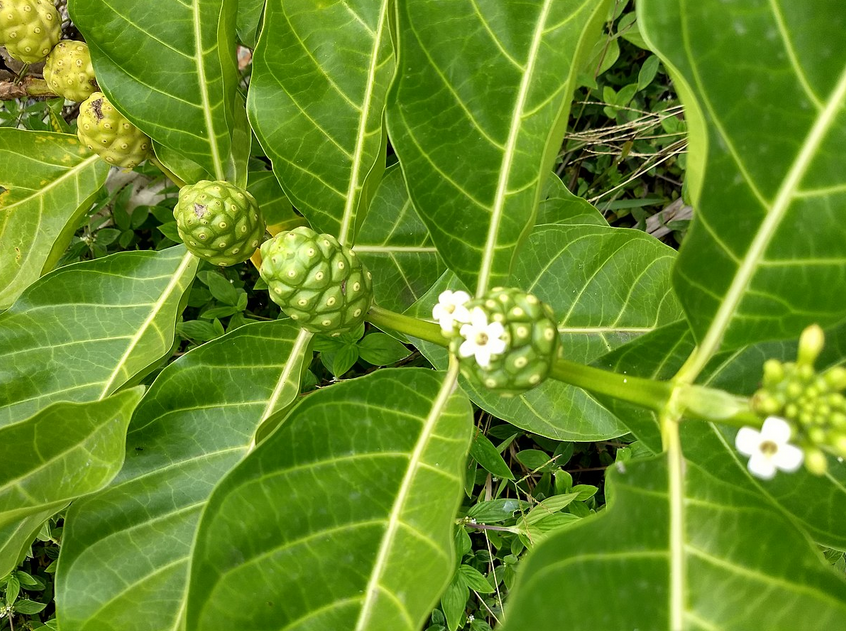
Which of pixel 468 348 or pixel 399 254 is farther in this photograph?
pixel 399 254

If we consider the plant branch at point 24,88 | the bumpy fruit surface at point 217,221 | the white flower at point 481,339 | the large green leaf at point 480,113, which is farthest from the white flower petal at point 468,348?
the plant branch at point 24,88

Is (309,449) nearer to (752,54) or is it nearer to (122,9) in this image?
(752,54)

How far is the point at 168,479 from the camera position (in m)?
1.59

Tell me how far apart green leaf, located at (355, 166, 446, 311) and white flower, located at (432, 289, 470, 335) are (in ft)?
2.46

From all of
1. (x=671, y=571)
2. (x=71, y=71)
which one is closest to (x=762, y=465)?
(x=671, y=571)

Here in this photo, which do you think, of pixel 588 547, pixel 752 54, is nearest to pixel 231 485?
pixel 588 547

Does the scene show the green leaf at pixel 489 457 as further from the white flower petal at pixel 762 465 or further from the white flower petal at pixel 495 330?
the white flower petal at pixel 762 465

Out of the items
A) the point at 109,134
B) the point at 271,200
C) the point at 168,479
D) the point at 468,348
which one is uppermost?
the point at 109,134

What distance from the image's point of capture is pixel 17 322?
1.75 meters

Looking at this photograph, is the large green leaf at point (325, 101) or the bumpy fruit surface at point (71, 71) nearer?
the large green leaf at point (325, 101)

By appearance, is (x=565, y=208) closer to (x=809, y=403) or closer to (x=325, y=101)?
(x=325, y=101)

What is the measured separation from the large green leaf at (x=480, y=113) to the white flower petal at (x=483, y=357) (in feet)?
0.99

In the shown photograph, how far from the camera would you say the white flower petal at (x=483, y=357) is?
3.76 ft

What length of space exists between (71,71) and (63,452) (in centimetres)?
107
